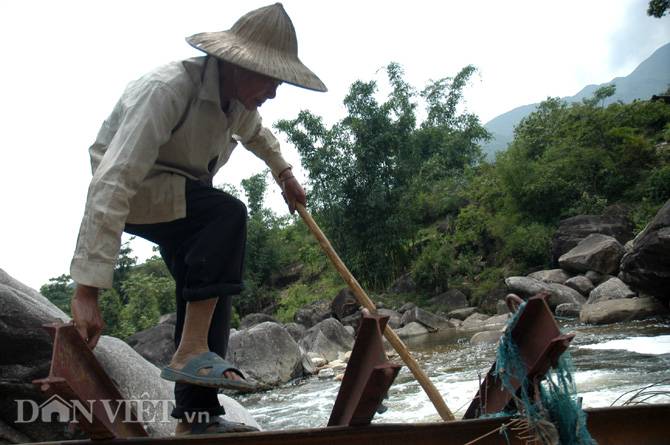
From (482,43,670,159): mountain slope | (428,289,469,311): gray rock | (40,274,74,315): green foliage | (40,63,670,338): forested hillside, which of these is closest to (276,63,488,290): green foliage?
(40,63,670,338): forested hillside

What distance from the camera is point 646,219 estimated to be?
1244 centimetres

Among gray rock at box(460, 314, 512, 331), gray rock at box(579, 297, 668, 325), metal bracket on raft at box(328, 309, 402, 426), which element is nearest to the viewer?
metal bracket on raft at box(328, 309, 402, 426)

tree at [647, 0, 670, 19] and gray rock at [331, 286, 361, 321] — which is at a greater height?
tree at [647, 0, 670, 19]

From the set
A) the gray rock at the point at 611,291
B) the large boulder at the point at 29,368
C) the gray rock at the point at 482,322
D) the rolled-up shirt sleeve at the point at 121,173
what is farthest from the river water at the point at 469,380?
the rolled-up shirt sleeve at the point at 121,173

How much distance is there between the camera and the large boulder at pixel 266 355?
7.30 m

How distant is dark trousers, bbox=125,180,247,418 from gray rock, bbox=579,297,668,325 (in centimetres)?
852

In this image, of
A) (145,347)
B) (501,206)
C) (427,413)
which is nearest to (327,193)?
(501,206)

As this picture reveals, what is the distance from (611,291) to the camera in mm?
10125

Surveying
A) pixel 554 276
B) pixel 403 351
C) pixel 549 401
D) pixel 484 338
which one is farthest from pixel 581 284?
pixel 549 401

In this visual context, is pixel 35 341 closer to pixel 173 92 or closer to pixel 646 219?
pixel 173 92

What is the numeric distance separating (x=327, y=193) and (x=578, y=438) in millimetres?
16380

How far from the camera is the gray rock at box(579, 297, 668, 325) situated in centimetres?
830

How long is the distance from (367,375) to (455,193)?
816 inches

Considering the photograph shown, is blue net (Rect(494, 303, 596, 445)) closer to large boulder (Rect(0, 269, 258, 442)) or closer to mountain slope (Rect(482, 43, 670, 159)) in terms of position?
large boulder (Rect(0, 269, 258, 442))
